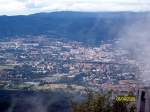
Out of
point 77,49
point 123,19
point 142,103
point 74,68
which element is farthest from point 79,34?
point 142,103

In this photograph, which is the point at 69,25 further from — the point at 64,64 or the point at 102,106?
the point at 102,106

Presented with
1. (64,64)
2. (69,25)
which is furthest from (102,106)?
(69,25)

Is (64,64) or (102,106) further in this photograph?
(64,64)

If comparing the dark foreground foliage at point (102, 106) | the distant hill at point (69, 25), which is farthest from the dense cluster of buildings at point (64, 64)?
the dark foreground foliage at point (102, 106)

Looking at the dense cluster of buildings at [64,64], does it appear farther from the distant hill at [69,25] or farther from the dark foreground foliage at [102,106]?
the dark foreground foliage at [102,106]

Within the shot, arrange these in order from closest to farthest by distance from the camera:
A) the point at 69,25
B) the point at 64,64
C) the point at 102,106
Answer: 1. the point at 102,106
2. the point at 64,64
3. the point at 69,25

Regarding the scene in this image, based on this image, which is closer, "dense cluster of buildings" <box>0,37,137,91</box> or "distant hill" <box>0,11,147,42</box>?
"dense cluster of buildings" <box>0,37,137,91</box>

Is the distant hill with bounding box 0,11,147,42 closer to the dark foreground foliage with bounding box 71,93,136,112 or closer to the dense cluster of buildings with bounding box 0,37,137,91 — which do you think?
the dense cluster of buildings with bounding box 0,37,137,91

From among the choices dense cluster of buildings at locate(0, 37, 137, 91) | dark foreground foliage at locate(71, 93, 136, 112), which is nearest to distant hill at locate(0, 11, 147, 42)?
dense cluster of buildings at locate(0, 37, 137, 91)
